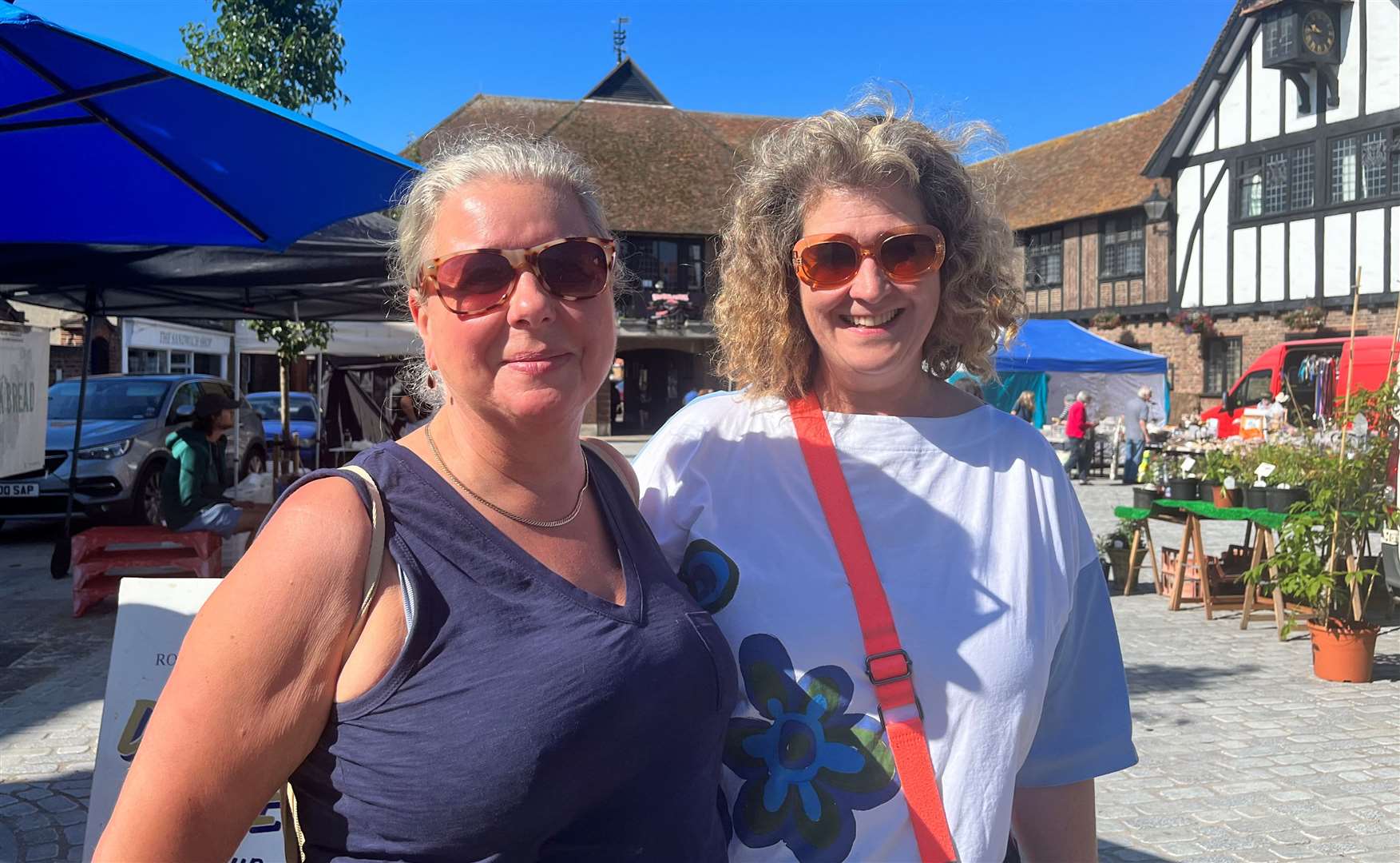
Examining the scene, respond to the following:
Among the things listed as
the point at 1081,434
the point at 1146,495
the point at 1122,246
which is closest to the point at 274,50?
the point at 1146,495

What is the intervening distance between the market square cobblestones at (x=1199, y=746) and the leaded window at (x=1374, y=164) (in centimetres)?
1739

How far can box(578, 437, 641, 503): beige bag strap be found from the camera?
1.81m

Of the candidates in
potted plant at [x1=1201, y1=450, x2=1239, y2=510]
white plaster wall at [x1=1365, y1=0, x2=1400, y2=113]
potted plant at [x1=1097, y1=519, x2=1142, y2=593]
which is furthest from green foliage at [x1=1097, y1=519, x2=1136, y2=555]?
white plaster wall at [x1=1365, y1=0, x2=1400, y2=113]

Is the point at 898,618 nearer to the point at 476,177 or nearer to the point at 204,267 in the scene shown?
the point at 476,177

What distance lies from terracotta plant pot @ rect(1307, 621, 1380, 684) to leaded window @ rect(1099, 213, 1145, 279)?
24342 millimetres

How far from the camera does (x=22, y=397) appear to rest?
754cm

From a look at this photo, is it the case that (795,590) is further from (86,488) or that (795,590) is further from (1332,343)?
(1332,343)

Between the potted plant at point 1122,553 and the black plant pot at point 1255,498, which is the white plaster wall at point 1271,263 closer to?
the potted plant at point 1122,553

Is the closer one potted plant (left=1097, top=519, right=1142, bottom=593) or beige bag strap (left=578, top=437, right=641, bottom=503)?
beige bag strap (left=578, top=437, right=641, bottom=503)

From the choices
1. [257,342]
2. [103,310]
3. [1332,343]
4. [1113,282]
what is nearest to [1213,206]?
[1113,282]

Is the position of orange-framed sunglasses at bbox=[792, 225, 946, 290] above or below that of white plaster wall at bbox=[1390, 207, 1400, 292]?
below

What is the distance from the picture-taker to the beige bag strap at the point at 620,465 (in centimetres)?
181

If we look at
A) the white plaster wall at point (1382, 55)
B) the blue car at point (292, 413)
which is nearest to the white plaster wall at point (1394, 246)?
the white plaster wall at point (1382, 55)

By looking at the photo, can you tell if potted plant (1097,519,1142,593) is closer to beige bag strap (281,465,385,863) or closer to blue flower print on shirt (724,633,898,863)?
blue flower print on shirt (724,633,898,863)
